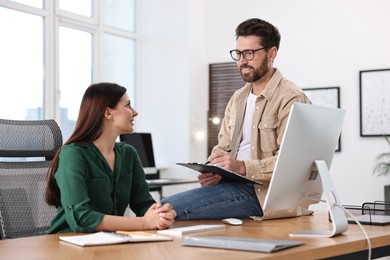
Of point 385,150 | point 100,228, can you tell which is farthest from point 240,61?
point 385,150

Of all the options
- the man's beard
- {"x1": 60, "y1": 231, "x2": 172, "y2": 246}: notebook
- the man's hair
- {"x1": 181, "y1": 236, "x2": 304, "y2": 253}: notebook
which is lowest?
{"x1": 60, "y1": 231, "x2": 172, "y2": 246}: notebook

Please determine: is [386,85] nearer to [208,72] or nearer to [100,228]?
[208,72]

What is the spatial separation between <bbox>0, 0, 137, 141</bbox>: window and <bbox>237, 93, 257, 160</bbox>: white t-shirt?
3.53 meters

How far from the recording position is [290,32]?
6.80 meters

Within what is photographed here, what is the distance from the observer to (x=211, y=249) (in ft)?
5.51

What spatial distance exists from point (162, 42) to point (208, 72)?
2.10 feet

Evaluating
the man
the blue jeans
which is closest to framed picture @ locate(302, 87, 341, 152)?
the man

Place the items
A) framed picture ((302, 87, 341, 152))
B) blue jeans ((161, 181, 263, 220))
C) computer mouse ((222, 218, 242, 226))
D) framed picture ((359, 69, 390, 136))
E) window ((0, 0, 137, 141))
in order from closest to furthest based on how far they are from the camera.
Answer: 1. computer mouse ((222, 218, 242, 226))
2. blue jeans ((161, 181, 263, 220))
3. window ((0, 0, 137, 141))
4. framed picture ((359, 69, 390, 136))
5. framed picture ((302, 87, 341, 152))

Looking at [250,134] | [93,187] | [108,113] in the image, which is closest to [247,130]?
[250,134]

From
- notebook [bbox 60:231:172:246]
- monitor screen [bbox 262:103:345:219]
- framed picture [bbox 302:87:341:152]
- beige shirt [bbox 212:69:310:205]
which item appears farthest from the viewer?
framed picture [bbox 302:87:341:152]

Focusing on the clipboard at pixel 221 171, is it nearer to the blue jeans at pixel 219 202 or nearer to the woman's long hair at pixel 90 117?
the blue jeans at pixel 219 202

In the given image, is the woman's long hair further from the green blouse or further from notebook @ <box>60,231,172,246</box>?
notebook @ <box>60,231,172,246</box>

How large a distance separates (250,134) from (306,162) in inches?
30.5

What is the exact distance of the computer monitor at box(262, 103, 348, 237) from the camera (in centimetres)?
190
